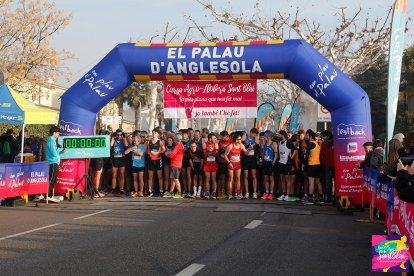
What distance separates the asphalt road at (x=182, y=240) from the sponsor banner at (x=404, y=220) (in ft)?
2.18

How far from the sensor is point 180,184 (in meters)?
19.8

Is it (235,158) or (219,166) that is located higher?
(235,158)

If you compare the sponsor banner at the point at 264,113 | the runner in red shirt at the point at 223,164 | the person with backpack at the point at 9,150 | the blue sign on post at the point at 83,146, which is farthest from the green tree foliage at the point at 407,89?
the blue sign on post at the point at 83,146

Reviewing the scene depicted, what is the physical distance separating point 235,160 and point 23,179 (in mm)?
6139

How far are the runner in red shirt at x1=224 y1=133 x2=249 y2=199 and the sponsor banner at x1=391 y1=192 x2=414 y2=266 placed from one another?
10.1 meters

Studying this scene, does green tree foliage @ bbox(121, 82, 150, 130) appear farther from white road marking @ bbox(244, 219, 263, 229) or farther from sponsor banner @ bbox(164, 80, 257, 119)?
white road marking @ bbox(244, 219, 263, 229)

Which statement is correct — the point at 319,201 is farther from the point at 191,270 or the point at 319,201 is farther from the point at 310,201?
the point at 191,270

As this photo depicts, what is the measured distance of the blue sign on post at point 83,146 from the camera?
56.9 ft

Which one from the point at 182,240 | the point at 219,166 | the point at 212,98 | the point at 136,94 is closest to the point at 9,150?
the point at 219,166

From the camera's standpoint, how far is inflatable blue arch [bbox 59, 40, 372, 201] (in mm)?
15836

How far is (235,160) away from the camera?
18562 mm

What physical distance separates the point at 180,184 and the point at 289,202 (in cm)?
380

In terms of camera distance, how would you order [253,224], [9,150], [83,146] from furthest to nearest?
[9,150] < [83,146] < [253,224]

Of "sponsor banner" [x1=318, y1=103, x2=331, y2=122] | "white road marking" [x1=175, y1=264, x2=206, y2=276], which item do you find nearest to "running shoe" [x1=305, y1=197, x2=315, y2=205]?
"sponsor banner" [x1=318, y1=103, x2=331, y2=122]
